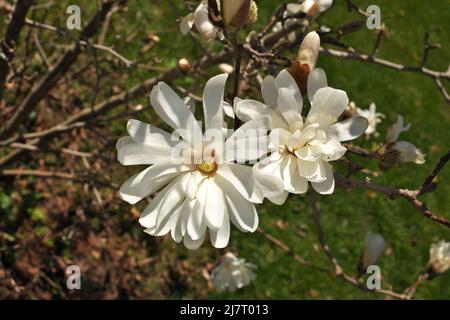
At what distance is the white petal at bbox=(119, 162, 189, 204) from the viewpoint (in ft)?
3.79

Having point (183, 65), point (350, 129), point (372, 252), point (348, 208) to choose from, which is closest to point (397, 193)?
point (350, 129)

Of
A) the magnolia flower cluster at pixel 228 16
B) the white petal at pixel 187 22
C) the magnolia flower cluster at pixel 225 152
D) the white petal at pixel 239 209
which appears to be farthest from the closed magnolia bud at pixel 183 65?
the white petal at pixel 239 209

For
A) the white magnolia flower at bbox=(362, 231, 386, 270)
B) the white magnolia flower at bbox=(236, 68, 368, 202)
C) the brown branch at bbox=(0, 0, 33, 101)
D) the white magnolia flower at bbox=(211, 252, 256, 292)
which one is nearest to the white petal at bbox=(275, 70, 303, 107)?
the white magnolia flower at bbox=(236, 68, 368, 202)

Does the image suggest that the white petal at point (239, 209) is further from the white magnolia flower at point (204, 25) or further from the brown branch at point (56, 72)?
the brown branch at point (56, 72)

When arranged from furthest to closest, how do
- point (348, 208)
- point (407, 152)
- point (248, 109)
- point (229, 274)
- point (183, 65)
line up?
point (348, 208), point (229, 274), point (183, 65), point (407, 152), point (248, 109)

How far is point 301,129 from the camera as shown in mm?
1221

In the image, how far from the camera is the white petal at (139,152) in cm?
114

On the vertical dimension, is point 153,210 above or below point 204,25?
below

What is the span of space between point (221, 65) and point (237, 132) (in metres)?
0.91

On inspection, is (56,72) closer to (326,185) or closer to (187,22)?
(187,22)

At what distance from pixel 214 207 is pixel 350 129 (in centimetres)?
38

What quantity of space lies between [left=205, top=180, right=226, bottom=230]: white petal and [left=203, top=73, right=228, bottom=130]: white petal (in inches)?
5.7

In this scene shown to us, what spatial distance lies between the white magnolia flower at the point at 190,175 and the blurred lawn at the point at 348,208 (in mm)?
1944

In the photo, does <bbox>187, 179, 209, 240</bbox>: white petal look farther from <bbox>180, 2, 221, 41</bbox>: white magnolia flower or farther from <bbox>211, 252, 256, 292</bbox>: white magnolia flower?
<bbox>211, 252, 256, 292</bbox>: white magnolia flower
